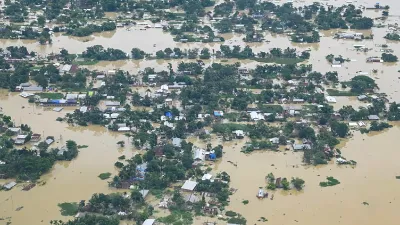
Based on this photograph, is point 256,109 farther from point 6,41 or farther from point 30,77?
point 6,41

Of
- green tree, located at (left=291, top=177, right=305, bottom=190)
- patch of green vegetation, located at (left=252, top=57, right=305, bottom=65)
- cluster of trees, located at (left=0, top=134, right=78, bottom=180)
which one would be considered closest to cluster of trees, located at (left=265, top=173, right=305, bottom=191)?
green tree, located at (left=291, top=177, right=305, bottom=190)

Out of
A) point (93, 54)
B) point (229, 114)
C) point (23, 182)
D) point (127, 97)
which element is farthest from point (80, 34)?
point (23, 182)

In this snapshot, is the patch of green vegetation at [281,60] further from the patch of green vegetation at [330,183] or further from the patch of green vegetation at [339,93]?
the patch of green vegetation at [330,183]

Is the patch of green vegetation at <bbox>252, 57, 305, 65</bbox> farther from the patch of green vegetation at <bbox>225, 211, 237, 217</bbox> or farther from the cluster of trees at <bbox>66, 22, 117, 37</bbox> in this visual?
the patch of green vegetation at <bbox>225, 211, 237, 217</bbox>

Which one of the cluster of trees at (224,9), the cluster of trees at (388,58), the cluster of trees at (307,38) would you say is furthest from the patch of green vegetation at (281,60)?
the cluster of trees at (224,9)

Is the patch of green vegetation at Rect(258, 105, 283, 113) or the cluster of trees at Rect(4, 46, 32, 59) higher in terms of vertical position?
the cluster of trees at Rect(4, 46, 32, 59)
